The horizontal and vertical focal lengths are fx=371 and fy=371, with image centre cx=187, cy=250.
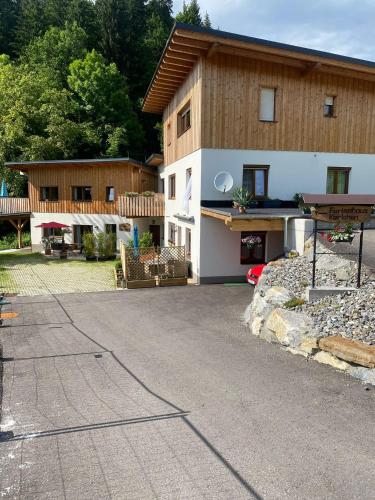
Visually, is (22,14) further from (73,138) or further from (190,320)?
(190,320)

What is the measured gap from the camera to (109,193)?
2698 cm

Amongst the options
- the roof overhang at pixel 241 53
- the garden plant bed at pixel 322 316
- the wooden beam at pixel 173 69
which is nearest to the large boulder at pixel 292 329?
the garden plant bed at pixel 322 316

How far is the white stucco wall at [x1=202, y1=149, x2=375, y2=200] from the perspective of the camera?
15.3 m

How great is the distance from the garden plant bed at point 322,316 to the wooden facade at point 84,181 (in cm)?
1765

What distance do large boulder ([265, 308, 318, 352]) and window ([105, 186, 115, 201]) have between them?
66.2 ft

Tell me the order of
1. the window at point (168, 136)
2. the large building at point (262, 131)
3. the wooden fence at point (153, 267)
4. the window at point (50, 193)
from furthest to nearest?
the window at point (50, 193)
the window at point (168, 136)
the wooden fence at point (153, 267)
the large building at point (262, 131)

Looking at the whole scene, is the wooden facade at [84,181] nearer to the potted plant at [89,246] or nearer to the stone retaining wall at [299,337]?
the potted plant at [89,246]

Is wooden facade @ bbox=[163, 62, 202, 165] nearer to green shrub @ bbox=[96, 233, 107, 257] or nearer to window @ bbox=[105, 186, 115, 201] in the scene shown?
window @ bbox=[105, 186, 115, 201]

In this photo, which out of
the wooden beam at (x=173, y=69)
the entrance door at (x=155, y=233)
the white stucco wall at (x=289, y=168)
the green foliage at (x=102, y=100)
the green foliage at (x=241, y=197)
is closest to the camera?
the green foliage at (x=241, y=197)

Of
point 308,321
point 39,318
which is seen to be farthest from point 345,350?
point 39,318

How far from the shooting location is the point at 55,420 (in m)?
5.49

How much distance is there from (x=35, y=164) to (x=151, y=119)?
1919cm

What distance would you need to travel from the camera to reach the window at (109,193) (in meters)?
26.8

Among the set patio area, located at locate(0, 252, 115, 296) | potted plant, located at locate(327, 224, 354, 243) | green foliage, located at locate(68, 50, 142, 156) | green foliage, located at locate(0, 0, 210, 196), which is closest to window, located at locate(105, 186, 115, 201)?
patio area, located at locate(0, 252, 115, 296)
